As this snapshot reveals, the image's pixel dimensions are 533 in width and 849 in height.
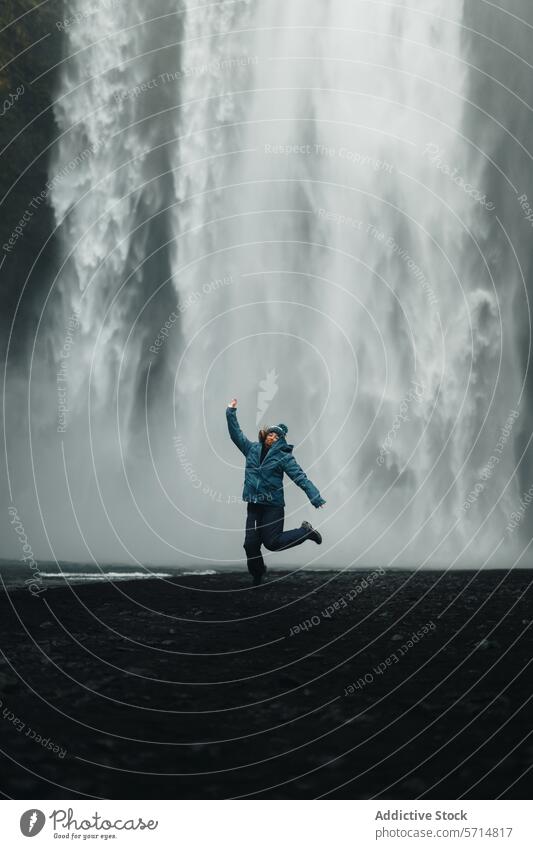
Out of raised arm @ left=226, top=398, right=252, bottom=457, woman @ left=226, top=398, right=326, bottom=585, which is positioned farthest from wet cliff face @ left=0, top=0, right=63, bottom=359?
woman @ left=226, top=398, right=326, bottom=585

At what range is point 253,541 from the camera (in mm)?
9281

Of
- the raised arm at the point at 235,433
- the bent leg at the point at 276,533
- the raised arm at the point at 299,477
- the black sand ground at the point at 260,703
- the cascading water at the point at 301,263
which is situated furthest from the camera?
the cascading water at the point at 301,263

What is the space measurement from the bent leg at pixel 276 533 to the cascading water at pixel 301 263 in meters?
16.9

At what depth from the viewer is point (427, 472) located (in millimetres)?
27953

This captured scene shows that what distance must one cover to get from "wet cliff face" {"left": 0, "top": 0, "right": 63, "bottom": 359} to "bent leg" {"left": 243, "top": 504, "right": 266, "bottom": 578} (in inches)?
782

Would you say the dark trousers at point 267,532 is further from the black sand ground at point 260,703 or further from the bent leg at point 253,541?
the black sand ground at point 260,703

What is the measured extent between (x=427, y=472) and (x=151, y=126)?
59.9ft

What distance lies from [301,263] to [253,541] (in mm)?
23219

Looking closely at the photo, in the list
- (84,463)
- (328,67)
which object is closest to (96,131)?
(328,67)

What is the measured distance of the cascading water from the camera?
2756cm

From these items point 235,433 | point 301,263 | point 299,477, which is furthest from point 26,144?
point 299,477

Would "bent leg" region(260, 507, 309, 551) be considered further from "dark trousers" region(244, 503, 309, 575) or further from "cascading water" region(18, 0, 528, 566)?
"cascading water" region(18, 0, 528, 566)

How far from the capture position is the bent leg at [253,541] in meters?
9.28

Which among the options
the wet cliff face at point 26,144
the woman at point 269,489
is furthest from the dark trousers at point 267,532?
the wet cliff face at point 26,144
